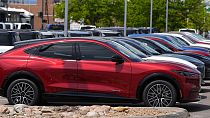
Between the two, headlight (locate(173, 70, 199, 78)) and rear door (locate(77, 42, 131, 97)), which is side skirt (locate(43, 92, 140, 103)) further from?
headlight (locate(173, 70, 199, 78))

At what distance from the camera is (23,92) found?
11.8m

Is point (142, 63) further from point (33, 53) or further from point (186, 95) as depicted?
point (33, 53)

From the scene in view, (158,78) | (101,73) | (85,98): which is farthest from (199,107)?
(85,98)

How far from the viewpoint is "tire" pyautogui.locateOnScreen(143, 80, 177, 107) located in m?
11.3

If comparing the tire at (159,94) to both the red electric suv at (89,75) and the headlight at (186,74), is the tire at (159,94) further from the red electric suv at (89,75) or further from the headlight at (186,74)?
the headlight at (186,74)

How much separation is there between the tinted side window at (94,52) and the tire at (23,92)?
1.31 meters

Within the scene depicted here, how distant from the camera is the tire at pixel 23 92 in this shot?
1171 cm

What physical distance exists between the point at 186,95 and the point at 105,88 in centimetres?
174

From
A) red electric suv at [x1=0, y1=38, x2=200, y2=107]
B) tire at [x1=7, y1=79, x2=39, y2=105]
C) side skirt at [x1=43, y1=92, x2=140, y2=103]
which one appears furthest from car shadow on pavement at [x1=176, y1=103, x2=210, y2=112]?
tire at [x1=7, y1=79, x2=39, y2=105]

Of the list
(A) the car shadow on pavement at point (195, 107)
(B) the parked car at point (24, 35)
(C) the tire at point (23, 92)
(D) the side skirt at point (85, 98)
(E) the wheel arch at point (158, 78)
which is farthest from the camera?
(B) the parked car at point (24, 35)

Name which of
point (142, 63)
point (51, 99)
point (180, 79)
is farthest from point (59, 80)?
point (180, 79)

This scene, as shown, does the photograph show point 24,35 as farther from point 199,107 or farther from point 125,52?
point 199,107

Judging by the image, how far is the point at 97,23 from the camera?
215 ft

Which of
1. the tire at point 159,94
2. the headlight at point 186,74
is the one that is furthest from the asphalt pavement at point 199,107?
the headlight at point 186,74
